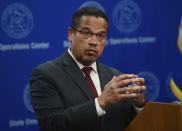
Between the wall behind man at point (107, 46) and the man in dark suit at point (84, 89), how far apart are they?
3.34 feet

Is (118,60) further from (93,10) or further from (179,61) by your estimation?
(93,10)

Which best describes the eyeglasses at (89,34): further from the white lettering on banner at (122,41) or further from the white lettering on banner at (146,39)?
the white lettering on banner at (146,39)

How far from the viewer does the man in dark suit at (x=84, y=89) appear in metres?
1.98

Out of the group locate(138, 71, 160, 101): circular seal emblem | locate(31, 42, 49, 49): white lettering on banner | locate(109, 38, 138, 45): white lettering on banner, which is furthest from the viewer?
locate(138, 71, 160, 101): circular seal emblem

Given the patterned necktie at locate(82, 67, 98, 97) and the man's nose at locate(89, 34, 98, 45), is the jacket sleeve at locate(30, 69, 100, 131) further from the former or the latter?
the man's nose at locate(89, 34, 98, 45)

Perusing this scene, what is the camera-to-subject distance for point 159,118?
6.02 ft

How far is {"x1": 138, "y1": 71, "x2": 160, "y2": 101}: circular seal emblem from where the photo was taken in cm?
401

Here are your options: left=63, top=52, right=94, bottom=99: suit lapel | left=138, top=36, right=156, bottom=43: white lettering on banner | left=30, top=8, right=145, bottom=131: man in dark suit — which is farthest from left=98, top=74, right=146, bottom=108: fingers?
left=138, top=36, right=156, bottom=43: white lettering on banner

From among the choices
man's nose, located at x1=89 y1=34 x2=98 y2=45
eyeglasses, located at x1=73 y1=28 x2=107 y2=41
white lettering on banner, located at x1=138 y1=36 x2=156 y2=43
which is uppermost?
eyeglasses, located at x1=73 y1=28 x2=107 y2=41

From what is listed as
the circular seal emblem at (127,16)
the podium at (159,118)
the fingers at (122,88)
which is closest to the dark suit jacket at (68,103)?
the fingers at (122,88)

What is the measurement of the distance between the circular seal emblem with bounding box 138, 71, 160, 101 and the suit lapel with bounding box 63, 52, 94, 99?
67.9 inches

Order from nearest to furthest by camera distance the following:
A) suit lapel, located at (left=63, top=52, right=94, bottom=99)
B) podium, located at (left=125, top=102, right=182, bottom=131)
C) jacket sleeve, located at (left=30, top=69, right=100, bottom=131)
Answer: podium, located at (left=125, top=102, right=182, bottom=131), jacket sleeve, located at (left=30, top=69, right=100, bottom=131), suit lapel, located at (left=63, top=52, right=94, bottom=99)

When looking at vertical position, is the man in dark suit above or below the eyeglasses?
below

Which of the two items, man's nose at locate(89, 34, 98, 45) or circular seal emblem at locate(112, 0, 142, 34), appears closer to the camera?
man's nose at locate(89, 34, 98, 45)
